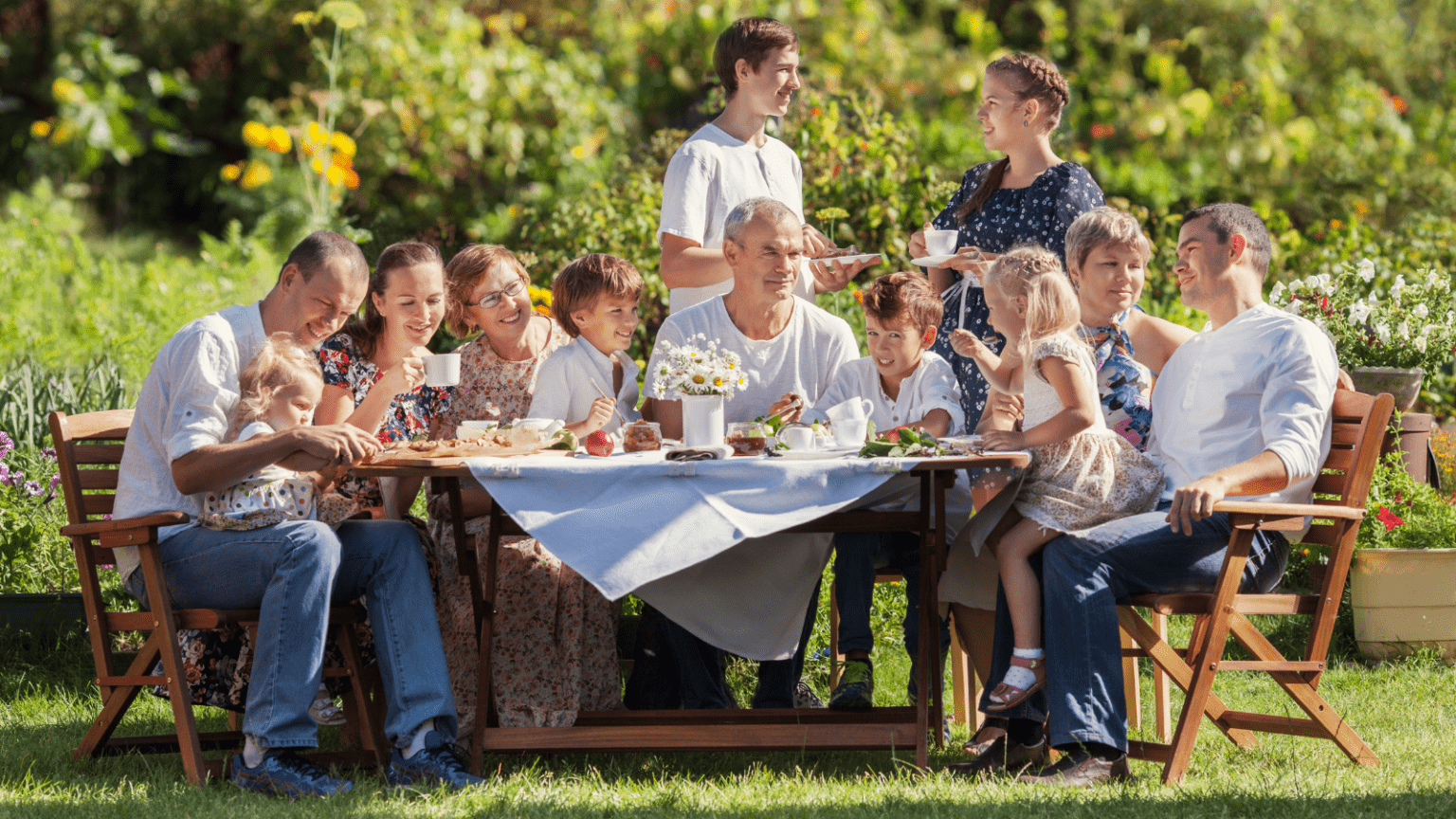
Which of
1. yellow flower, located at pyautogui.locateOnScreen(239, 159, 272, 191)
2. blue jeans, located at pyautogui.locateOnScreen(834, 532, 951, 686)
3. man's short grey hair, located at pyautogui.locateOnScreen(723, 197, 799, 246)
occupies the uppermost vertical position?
yellow flower, located at pyautogui.locateOnScreen(239, 159, 272, 191)

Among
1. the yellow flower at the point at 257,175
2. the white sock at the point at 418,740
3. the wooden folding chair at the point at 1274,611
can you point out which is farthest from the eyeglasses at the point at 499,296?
the yellow flower at the point at 257,175

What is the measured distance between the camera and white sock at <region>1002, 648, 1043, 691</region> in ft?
10.3

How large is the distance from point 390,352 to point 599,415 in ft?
2.30

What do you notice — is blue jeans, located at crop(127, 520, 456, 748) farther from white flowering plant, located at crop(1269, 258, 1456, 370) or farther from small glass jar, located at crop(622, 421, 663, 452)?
white flowering plant, located at crop(1269, 258, 1456, 370)

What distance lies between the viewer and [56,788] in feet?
10.3

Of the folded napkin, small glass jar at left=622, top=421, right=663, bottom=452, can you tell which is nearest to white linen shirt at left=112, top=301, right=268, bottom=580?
small glass jar at left=622, top=421, right=663, bottom=452

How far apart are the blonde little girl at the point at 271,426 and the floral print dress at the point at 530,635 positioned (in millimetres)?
439

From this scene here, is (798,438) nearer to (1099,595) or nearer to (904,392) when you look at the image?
(904,392)

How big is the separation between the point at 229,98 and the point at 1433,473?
878 cm

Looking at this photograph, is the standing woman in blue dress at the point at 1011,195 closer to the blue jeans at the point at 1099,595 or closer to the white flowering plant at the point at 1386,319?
the blue jeans at the point at 1099,595

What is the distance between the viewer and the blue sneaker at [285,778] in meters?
3.02

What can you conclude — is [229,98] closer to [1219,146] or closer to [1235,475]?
[1219,146]

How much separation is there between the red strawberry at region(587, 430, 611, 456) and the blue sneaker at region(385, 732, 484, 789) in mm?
765

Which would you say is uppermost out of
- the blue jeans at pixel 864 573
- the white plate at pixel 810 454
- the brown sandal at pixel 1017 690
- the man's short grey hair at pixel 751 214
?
the man's short grey hair at pixel 751 214
